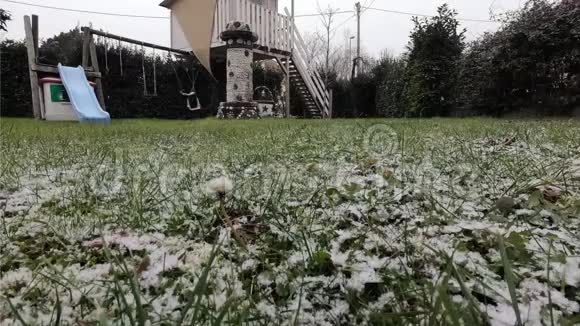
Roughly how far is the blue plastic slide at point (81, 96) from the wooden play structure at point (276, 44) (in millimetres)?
2488

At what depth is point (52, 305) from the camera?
1.47 feet

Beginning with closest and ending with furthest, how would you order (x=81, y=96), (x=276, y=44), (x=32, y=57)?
(x=32, y=57) → (x=81, y=96) → (x=276, y=44)

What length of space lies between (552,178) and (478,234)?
1.62 feet

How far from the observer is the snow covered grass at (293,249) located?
411mm

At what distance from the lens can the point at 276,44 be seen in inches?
396

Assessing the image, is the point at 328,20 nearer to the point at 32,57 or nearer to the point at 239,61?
the point at 239,61

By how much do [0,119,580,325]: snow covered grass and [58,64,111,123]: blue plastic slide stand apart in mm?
5992

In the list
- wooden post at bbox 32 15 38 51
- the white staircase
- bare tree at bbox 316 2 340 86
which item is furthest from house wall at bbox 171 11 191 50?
bare tree at bbox 316 2 340 86

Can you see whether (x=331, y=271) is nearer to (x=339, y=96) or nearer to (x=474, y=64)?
(x=474, y=64)

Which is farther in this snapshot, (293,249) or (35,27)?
(35,27)

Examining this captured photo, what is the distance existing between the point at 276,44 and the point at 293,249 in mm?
10041

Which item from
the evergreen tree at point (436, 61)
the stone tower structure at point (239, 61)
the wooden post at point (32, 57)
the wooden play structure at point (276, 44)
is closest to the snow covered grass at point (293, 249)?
the wooden post at point (32, 57)

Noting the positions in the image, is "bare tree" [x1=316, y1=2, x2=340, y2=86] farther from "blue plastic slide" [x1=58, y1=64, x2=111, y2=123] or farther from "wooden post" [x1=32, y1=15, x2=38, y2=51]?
"wooden post" [x1=32, y1=15, x2=38, y2=51]

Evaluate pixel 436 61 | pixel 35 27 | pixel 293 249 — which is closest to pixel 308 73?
pixel 436 61
